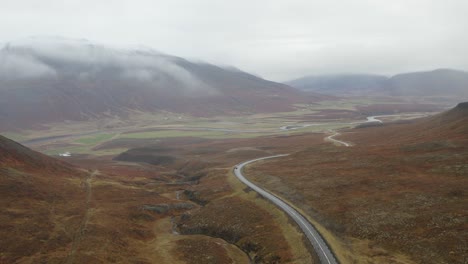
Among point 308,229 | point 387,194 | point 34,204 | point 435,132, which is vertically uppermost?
point 435,132

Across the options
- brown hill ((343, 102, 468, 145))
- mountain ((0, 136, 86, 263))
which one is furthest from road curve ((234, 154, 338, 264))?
brown hill ((343, 102, 468, 145))

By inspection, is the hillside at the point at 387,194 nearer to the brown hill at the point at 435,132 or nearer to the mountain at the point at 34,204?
the brown hill at the point at 435,132

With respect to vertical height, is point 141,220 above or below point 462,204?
below

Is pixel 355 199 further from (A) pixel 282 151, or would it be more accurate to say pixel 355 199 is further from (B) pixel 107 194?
(A) pixel 282 151

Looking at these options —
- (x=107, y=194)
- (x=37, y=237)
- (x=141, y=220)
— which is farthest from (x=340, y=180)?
(x=37, y=237)

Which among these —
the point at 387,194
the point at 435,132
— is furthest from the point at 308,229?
the point at 435,132

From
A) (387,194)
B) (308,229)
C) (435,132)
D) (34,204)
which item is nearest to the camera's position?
(308,229)

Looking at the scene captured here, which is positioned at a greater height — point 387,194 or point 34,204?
point 34,204

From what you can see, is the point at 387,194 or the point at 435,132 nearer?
the point at 387,194

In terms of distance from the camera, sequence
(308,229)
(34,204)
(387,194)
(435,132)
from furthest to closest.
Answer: (435,132), (34,204), (387,194), (308,229)

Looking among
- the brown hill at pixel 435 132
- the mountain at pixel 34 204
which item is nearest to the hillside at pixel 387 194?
the brown hill at pixel 435 132

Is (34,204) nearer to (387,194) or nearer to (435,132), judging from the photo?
(387,194)
